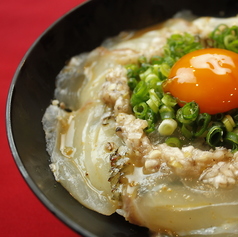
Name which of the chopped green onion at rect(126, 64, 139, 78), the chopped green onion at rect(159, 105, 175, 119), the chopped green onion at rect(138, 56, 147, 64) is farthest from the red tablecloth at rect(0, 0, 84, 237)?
the chopped green onion at rect(138, 56, 147, 64)

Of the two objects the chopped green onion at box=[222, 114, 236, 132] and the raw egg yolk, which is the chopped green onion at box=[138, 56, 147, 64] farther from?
the chopped green onion at box=[222, 114, 236, 132]

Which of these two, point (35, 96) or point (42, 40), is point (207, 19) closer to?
point (42, 40)

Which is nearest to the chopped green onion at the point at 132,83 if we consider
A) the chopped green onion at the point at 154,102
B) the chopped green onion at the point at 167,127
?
the chopped green onion at the point at 154,102

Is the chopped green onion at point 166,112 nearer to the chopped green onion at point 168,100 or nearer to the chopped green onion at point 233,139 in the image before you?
the chopped green onion at point 168,100

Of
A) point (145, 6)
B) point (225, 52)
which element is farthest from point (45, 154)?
point (145, 6)

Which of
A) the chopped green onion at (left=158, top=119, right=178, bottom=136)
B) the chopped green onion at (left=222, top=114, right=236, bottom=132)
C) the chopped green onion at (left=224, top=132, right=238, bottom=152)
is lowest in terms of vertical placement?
the chopped green onion at (left=224, top=132, right=238, bottom=152)
